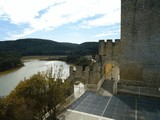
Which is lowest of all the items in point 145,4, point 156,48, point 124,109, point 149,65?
point 124,109

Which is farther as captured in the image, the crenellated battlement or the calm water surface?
the calm water surface

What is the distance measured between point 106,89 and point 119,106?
3.61 meters

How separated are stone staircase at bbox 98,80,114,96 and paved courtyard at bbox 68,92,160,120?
673 millimetres

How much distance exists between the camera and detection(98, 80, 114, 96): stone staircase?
534 inches

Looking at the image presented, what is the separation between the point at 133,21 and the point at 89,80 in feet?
21.9

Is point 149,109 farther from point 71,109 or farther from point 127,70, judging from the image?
point 127,70

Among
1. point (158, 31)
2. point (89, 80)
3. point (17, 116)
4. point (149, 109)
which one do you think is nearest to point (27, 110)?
A: point (17, 116)

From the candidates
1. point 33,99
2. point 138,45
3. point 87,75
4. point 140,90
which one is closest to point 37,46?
point 87,75

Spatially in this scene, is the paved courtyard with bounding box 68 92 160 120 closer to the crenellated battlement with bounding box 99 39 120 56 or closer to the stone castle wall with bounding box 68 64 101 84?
the stone castle wall with bounding box 68 64 101 84

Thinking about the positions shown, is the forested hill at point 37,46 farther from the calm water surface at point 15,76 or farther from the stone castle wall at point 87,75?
the stone castle wall at point 87,75

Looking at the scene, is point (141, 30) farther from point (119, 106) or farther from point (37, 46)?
→ point (37, 46)

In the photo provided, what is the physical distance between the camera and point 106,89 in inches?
575

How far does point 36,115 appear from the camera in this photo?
31.8 ft

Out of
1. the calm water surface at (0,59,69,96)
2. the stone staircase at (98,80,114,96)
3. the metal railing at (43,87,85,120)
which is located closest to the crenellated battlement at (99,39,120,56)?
the stone staircase at (98,80,114,96)
